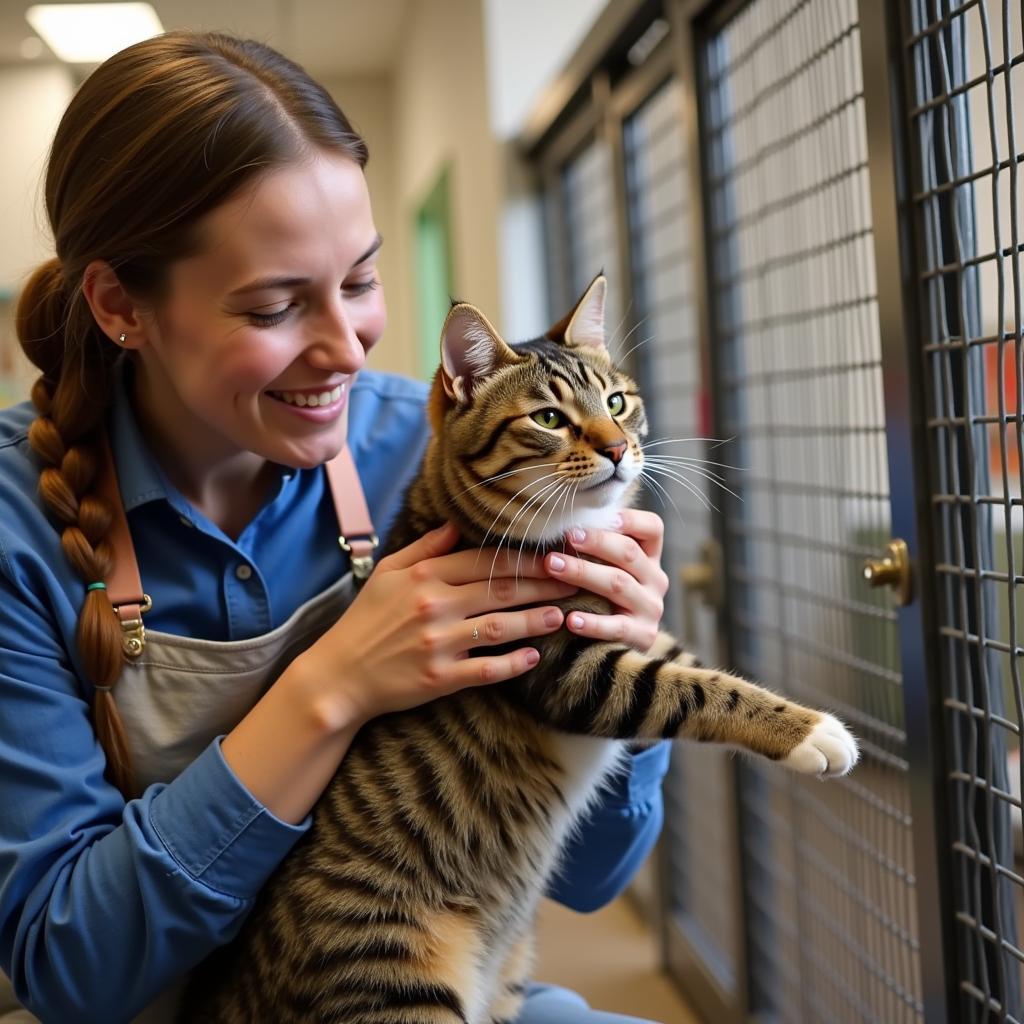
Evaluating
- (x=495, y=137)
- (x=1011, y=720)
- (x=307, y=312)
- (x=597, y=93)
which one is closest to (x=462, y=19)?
(x=495, y=137)

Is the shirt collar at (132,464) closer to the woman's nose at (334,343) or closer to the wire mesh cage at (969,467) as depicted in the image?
the woman's nose at (334,343)

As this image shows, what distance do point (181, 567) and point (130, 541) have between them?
0.20ft

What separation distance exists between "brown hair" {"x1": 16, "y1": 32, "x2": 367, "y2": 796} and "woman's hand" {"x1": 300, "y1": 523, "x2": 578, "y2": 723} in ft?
0.77

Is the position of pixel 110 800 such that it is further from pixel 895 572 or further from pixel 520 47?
pixel 520 47

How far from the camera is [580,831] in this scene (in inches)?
48.8

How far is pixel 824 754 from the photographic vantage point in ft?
3.01

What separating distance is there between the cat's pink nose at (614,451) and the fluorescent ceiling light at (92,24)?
348cm

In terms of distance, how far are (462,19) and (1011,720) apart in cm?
303

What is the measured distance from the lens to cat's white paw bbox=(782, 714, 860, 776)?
3.01 feet

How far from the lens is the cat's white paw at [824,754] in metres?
0.92

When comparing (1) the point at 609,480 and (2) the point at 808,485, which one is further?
(2) the point at 808,485

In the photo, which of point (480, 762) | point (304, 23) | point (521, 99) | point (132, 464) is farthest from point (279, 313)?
point (304, 23)

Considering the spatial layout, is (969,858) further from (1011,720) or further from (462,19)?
(462,19)

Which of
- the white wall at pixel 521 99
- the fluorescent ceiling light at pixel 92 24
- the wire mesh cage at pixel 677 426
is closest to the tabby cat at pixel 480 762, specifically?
the wire mesh cage at pixel 677 426
